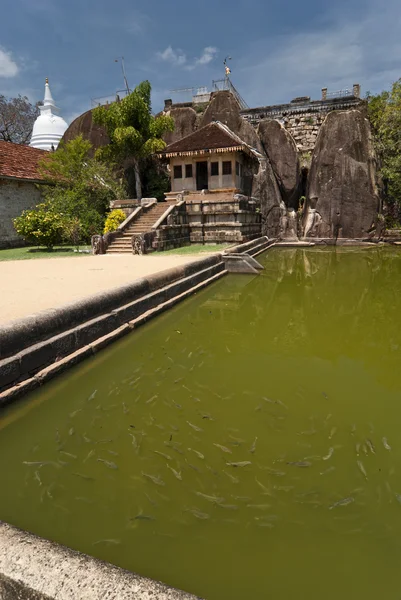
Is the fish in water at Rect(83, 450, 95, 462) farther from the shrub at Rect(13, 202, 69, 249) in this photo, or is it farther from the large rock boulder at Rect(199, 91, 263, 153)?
the large rock boulder at Rect(199, 91, 263, 153)

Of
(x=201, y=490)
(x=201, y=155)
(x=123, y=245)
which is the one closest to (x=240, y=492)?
(x=201, y=490)

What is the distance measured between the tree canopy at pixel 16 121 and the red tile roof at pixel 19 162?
1570cm

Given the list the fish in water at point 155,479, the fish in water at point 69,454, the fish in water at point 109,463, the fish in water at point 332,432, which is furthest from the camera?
the fish in water at point 332,432

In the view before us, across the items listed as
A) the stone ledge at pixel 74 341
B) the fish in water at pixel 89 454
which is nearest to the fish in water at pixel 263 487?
the fish in water at pixel 89 454

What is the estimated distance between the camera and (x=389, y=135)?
2017cm

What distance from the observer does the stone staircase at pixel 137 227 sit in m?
13.5

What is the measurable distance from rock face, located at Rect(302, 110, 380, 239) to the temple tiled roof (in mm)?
7315

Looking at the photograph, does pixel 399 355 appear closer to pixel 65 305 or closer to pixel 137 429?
pixel 137 429

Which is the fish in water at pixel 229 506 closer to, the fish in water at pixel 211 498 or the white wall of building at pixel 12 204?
the fish in water at pixel 211 498

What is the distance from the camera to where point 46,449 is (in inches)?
113

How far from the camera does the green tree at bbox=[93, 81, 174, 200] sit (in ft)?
64.0

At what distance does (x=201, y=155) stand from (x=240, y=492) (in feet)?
61.0

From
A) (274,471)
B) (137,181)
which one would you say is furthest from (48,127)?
(274,471)

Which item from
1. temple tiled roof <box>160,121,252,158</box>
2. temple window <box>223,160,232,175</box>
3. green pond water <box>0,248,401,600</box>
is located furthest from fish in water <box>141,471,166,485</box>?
temple window <box>223,160,232,175</box>
